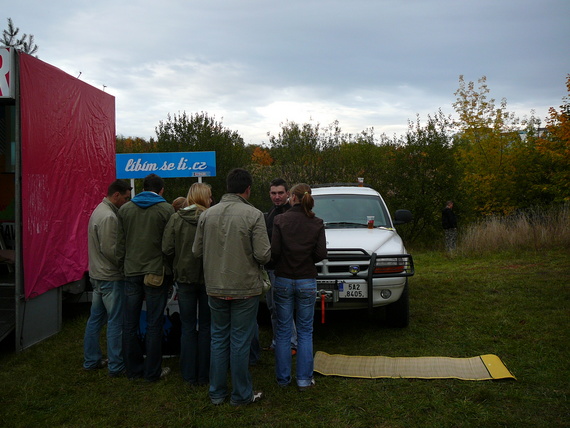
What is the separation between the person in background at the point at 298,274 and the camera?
429 centimetres

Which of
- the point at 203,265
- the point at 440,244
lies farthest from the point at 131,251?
the point at 440,244

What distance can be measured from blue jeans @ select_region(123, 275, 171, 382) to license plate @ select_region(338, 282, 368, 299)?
6.23 ft

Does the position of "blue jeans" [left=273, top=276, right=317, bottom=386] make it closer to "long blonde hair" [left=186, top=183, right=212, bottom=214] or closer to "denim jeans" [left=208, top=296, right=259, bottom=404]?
"denim jeans" [left=208, top=296, right=259, bottom=404]

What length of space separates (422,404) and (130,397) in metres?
2.46

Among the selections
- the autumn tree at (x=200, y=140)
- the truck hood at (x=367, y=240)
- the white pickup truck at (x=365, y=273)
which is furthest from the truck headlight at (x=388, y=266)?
the autumn tree at (x=200, y=140)

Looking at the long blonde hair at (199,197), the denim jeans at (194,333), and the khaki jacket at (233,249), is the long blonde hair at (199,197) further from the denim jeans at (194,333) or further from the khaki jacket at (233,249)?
the denim jeans at (194,333)

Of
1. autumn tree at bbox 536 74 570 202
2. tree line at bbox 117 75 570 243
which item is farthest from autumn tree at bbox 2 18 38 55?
autumn tree at bbox 536 74 570 202

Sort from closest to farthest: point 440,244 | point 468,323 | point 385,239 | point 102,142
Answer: point 385,239 < point 468,323 < point 102,142 < point 440,244

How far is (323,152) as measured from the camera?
68.5 ft

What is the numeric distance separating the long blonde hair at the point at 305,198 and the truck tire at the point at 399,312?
2224 mm

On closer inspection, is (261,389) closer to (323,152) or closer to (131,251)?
(131,251)

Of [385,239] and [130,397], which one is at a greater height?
[385,239]

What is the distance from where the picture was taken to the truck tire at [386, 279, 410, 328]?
20.0ft

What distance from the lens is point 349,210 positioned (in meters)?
→ 7.17
